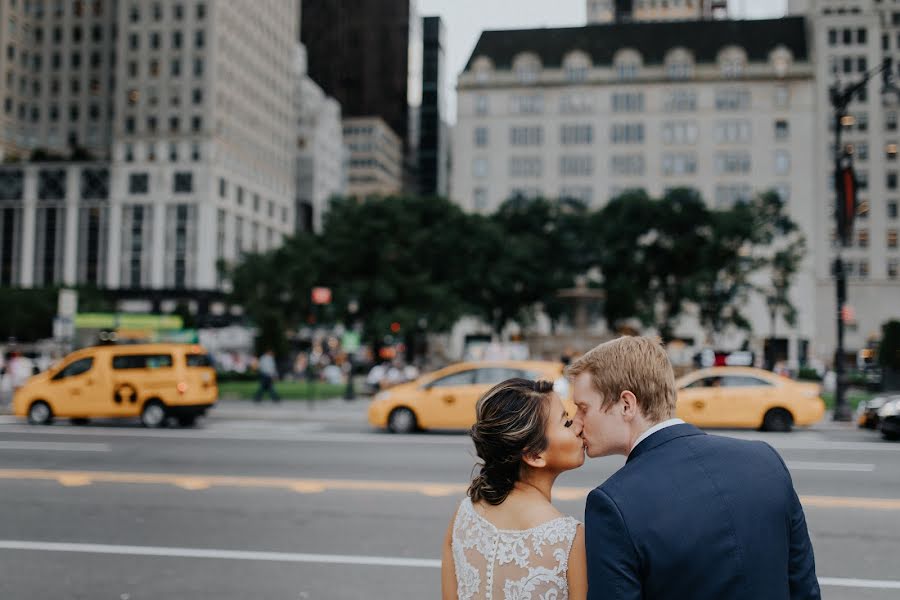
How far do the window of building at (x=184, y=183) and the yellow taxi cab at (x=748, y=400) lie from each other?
83.9 metres

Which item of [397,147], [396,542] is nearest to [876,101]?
[396,542]

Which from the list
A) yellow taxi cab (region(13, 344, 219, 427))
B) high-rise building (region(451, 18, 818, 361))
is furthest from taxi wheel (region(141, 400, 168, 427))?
high-rise building (region(451, 18, 818, 361))

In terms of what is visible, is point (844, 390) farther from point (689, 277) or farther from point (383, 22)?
point (383, 22)

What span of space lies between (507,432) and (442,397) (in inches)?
598

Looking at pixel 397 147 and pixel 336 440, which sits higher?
pixel 397 147

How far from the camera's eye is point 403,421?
17984 mm

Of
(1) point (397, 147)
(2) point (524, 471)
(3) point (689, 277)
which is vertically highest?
(1) point (397, 147)

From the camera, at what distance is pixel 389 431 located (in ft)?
60.0

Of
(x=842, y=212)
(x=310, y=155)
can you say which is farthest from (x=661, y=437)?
(x=310, y=155)

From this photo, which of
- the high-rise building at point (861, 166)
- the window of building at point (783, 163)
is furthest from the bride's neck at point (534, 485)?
the high-rise building at point (861, 166)

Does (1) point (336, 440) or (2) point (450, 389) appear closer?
(1) point (336, 440)

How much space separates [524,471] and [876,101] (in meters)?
89.5

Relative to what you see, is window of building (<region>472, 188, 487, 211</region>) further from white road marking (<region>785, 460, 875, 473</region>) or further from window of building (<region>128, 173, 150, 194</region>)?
white road marking (<region>785, 460, 875, 473</region>)

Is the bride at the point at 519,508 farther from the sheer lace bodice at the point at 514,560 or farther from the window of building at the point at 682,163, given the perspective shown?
the window of building at the point at 682,163
